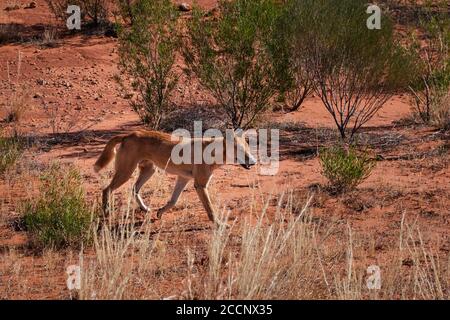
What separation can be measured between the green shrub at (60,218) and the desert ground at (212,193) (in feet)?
0.62

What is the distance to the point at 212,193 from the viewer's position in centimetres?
997

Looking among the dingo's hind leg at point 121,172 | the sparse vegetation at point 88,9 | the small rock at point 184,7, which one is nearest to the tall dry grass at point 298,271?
the dingo's hind leg at point 121,172

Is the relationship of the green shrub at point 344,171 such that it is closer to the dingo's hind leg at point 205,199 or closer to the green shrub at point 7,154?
the dingo's hind leg at point 205,199

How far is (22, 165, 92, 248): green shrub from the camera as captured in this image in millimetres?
7605

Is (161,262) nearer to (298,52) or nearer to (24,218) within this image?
(24,218)

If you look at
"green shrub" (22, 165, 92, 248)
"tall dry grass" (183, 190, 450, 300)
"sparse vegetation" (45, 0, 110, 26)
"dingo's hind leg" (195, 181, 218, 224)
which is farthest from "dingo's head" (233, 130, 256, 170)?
"sparse vegetation" (45, 0, 110, 26)

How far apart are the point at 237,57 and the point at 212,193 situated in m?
4.81

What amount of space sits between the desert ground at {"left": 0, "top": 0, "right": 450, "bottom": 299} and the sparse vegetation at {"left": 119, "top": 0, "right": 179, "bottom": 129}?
0.73 m

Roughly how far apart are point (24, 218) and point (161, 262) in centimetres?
252

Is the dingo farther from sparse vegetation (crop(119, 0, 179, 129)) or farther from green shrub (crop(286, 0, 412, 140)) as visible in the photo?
sparse vegetation (crop(119, 0, 179, 129))

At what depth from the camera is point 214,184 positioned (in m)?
10.5

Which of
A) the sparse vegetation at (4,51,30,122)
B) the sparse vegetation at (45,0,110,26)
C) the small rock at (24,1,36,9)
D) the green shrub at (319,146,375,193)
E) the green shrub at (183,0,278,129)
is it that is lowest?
the green shrub at (319,146,375,193)
